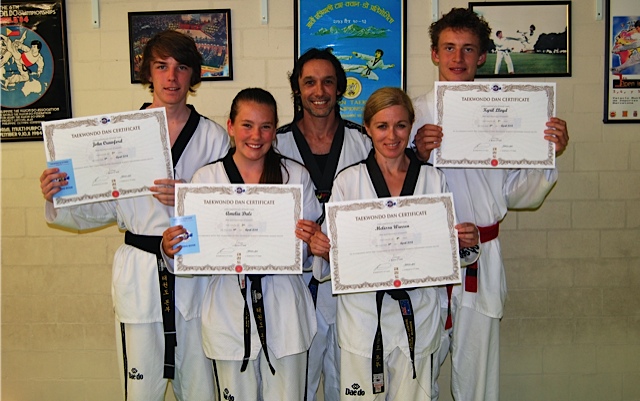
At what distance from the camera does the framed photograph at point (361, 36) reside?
149 inches

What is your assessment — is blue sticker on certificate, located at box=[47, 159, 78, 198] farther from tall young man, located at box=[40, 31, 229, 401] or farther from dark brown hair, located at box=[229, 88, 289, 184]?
dark brown hair, located at box=[229, 88, 289, 184]

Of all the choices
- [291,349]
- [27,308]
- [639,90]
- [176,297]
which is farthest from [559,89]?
[27,308]

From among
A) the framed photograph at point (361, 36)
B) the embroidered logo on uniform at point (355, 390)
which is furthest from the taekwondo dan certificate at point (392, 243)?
the framed photograph at point (361, 36)

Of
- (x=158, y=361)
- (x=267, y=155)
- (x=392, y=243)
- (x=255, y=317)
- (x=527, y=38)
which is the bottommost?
(x=158, y=361)

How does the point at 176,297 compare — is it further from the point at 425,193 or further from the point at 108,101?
the point at 108,101

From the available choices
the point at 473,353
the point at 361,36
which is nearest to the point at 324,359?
the point at 473,353

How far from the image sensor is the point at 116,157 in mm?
2727

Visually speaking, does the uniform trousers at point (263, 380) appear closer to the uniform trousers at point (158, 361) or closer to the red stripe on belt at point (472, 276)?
the uniform trousers at point (158, 361)

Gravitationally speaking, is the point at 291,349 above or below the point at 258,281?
below

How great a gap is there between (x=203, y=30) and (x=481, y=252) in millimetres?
2261

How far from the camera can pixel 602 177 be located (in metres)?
3.93

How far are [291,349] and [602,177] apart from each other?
2.56 meters

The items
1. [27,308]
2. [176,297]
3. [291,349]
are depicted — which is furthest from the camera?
[27,308]

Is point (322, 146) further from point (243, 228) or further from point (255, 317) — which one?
point (255, 317)
